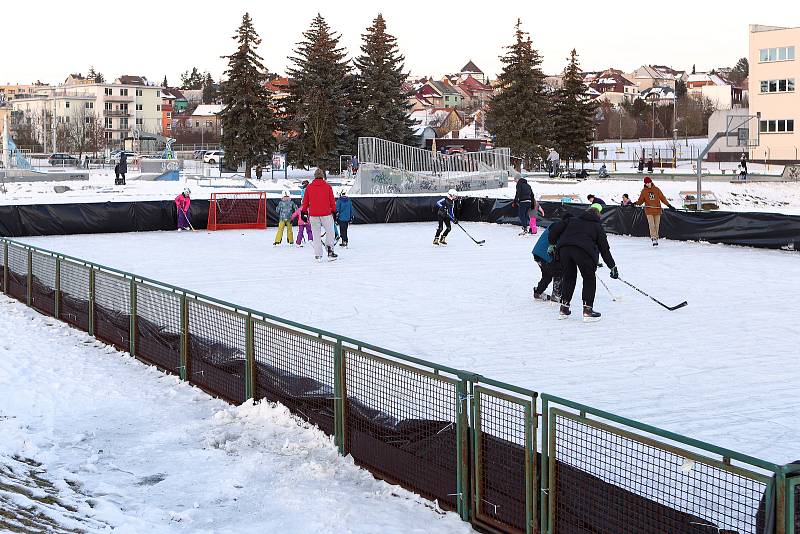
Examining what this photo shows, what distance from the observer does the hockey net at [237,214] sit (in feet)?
99.8

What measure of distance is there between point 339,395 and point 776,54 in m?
65.9

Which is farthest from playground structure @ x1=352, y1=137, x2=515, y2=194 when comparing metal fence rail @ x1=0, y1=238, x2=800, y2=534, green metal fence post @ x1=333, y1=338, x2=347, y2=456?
green metal fence post @ x1=333, y1=338, x2=347, y2=456

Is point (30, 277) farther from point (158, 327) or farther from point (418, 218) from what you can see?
point (418, 218)

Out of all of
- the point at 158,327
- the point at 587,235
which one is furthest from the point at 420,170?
the point at 158,327

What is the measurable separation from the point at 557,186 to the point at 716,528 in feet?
152

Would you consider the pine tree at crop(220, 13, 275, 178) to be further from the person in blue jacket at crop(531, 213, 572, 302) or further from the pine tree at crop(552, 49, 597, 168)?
the person in blue jacket at crop(531, 213, 572, 302)

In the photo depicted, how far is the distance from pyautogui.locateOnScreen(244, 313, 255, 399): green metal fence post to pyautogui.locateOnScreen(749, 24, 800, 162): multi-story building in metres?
60.5

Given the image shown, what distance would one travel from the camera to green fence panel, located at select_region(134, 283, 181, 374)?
10.8 meters

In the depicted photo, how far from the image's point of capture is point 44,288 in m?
15.1

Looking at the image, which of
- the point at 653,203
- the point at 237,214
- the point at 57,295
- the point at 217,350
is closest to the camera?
the point at 217,350

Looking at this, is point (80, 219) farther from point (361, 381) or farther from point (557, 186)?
point (557, 186)

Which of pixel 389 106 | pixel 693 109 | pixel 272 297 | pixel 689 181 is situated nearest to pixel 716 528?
pixel 272 297

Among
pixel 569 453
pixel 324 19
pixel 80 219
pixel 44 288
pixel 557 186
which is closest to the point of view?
pixel 569 453

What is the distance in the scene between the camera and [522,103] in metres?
68.8
